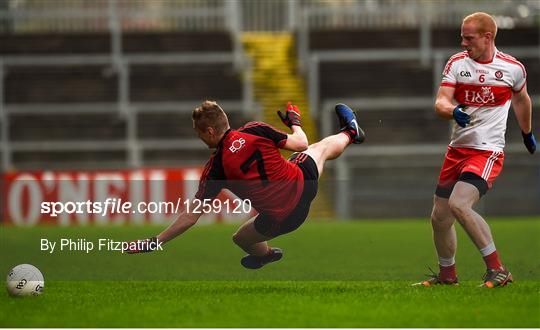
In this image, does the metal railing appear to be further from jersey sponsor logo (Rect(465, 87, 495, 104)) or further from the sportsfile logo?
jersey sponsor logo (Rect(465, 87, 495, 104))

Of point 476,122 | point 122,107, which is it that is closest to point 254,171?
point 476,122

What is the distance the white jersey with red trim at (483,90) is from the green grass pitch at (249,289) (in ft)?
3.53

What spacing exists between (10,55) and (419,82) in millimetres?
8717

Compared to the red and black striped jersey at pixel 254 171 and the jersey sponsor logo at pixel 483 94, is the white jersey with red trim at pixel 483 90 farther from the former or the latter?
the red and black striped jersey at pixel 254 171

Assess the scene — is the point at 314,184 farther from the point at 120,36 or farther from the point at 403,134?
the point at 120,36

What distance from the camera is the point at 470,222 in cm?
844

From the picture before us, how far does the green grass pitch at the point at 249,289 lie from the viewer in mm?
7090

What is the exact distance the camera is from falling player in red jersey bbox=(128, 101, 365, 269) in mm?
8438

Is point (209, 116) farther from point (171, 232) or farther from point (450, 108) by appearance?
point (450, 108)

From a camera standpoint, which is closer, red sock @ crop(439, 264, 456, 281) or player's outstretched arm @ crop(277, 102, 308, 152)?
player's outstretched arm @ crop(277, 102, 308, 152)

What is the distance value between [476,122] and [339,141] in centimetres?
114

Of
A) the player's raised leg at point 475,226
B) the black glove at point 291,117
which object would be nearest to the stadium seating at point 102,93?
the black glove at point 291,117

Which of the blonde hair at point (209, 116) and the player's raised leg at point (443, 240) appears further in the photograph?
the player's raised leg at point (443, 240)

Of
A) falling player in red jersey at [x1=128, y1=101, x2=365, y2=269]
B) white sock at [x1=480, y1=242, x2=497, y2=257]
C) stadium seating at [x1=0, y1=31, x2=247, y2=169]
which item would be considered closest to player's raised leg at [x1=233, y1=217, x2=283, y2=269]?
falling player in red jersey at [x1=128, y1=101, x2=365, y2=269]
